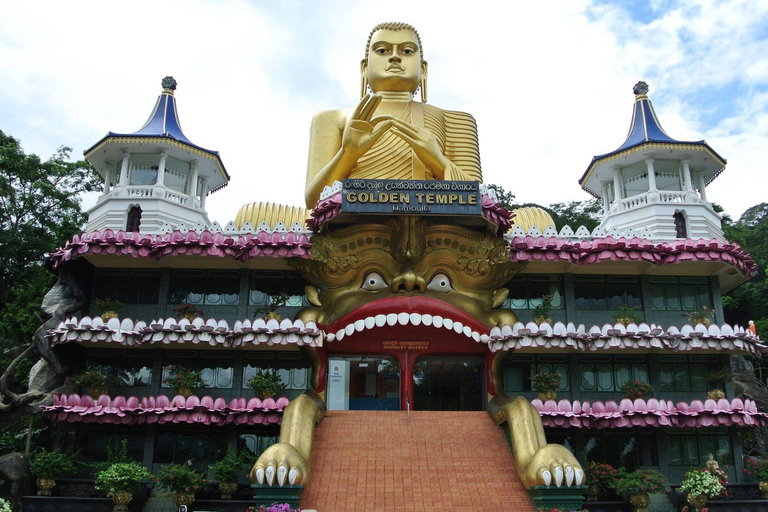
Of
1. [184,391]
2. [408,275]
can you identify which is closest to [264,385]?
[184,391]

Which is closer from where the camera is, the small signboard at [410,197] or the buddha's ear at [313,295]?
the small signboard at [410,197]

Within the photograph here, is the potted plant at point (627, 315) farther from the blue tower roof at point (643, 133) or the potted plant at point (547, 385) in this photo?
the blue tower roof at point (643, 133)

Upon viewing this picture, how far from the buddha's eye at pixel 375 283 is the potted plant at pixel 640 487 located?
7938mm

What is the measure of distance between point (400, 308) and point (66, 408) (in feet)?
30.0

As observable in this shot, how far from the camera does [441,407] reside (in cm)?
1966

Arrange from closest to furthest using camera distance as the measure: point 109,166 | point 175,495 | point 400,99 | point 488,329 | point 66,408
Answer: point 175,495 → point 66,408 → point 488,329 → point 400,99 → point 109,166

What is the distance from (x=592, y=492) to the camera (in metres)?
16.9

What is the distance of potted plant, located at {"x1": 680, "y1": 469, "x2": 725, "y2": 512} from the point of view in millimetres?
16406

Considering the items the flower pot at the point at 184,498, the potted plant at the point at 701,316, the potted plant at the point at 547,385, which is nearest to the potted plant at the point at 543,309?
the potted plant at the point at 547,385

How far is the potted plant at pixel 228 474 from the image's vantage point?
16656 millimetres

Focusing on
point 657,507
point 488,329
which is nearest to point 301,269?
point 488,329

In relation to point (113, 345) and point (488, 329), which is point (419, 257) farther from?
point (113, 345)

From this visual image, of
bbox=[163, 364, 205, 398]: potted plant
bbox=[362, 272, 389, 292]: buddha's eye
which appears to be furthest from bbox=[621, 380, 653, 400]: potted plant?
bbox=[163, 364, 205, 398]: potted plant

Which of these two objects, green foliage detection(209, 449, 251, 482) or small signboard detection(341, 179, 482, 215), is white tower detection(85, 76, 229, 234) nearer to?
small signboard detection(341, 179, 482, 215)
